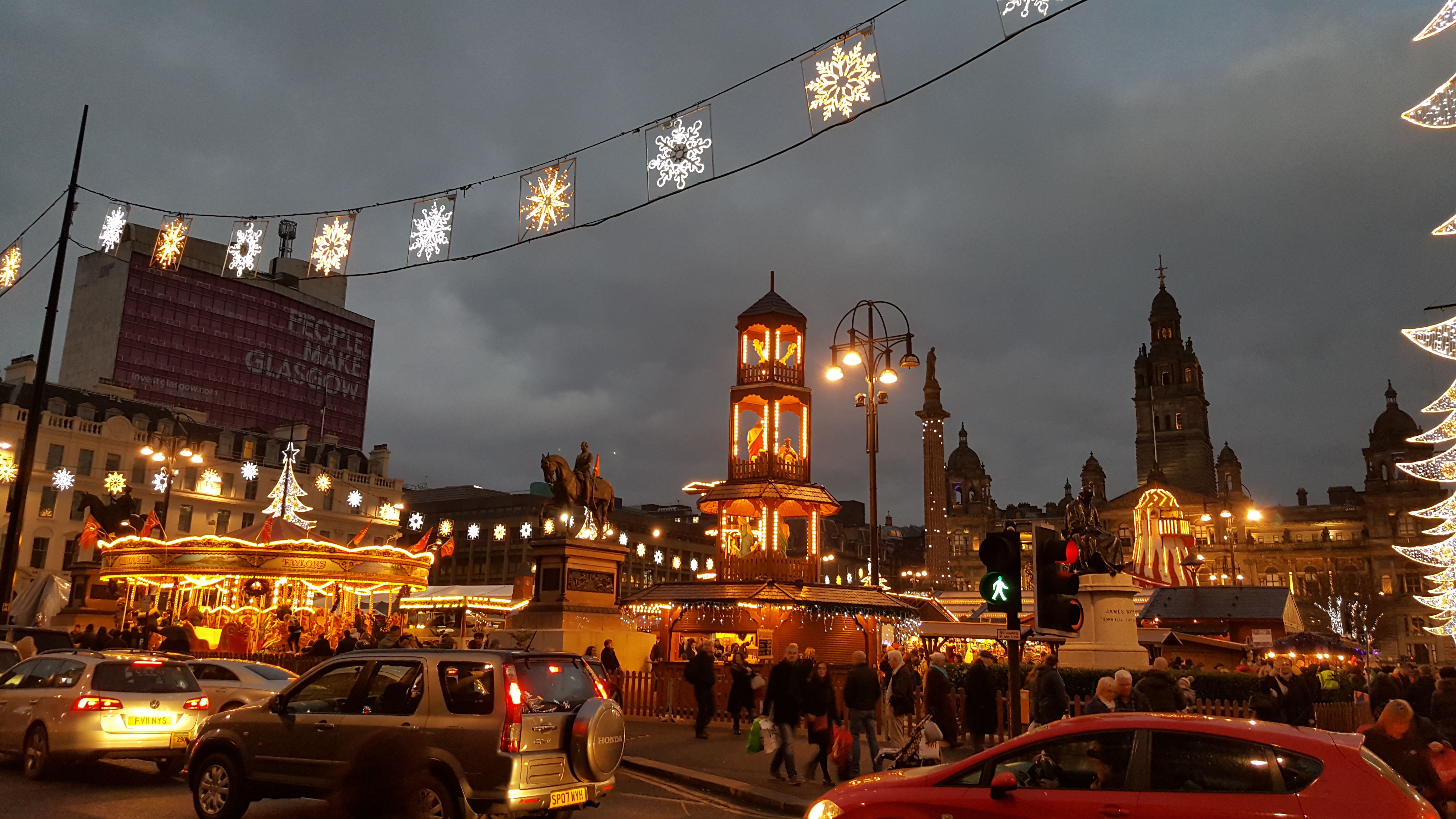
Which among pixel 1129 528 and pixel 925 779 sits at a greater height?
pixel 1129 528

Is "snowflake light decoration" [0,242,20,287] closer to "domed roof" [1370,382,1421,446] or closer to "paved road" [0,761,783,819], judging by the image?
"paved road" [0,761,783,819]

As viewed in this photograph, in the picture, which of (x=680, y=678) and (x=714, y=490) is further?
(x=714, y=490)

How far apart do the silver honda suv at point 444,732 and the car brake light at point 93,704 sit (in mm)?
2666

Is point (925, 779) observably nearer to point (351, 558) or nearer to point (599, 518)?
point (599, 518)

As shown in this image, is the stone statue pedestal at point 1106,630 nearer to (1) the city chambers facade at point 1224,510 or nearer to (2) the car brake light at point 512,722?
(2) the car brake light at point 512,722

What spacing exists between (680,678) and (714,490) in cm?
1058

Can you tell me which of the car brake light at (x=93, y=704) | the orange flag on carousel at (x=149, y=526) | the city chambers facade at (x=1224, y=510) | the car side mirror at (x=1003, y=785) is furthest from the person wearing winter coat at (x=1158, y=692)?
the city chambers facade at (x=1224, y=510)

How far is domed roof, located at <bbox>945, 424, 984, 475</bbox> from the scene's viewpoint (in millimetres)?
116750

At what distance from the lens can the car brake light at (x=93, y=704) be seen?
36.5ft

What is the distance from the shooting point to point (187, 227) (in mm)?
17625

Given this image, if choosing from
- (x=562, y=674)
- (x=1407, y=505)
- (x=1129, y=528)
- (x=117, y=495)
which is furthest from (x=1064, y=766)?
(x=1407, y=505)

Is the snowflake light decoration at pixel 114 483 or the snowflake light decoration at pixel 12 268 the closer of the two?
the snowflake light decoration at pixel 12 268

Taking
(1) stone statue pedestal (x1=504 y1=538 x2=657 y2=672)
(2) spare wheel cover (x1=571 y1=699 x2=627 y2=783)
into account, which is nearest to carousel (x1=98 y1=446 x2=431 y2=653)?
(1) stone statue pedestal (x1=504 y1=538 x2=657 y2=672)

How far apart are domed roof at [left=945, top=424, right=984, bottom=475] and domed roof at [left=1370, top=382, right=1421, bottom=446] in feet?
134
